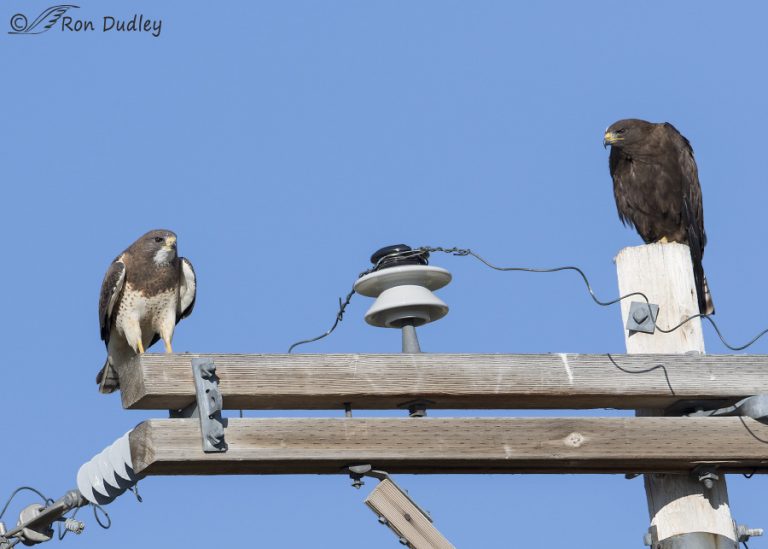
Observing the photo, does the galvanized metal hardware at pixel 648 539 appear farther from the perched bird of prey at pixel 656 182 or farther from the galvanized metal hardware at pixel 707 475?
the perched bird of prey at pixel 656 182

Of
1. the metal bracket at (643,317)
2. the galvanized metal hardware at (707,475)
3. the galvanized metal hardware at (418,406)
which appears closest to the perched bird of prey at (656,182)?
the metal bracket at (643,317)

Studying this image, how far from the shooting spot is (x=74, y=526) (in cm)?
500

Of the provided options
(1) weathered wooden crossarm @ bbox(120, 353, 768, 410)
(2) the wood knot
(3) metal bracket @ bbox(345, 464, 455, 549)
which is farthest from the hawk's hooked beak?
(3) metal bracket @ bbox(345, 464, 455, 549)

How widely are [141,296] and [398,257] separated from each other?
→ 11.9 feet

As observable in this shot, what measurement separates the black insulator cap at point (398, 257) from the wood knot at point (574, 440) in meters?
0.85

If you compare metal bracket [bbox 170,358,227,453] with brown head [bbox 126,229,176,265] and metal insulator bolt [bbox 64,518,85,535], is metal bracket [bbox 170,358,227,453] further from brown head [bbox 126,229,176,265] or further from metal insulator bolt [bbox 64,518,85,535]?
brown head [bbox 126,229,176,265]

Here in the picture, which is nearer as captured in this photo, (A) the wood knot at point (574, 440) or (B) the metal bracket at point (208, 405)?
(B) the metal bracket at point (208, 405)

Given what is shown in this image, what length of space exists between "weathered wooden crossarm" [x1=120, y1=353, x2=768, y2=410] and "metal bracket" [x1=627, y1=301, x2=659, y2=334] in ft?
0.85

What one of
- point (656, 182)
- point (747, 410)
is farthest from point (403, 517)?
point (656, 182)

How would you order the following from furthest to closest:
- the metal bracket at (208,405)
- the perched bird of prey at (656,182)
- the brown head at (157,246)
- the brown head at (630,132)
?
the brown head at (630,132)
the perched bird of prey at (656,182)
the brown head at (157,246)
the metal bracket at (208,405)

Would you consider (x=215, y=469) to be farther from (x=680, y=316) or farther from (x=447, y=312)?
(x=680, y=316)

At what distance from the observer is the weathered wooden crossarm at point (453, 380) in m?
4.23

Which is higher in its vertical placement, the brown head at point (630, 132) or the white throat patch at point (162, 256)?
the brown head at point (630, 132)

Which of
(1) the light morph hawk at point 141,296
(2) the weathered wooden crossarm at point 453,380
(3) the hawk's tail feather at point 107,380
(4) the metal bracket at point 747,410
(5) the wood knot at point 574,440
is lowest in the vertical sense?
(5) the wood knot at point 574,440
